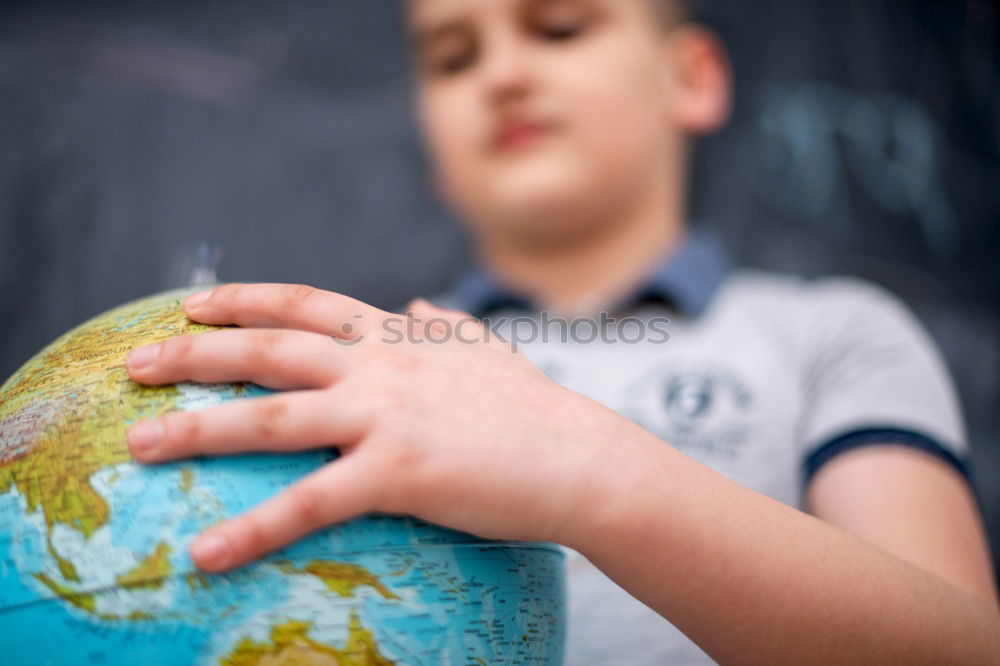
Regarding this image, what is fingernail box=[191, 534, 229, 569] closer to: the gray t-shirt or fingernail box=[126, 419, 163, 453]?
fingernail box=[126, 419, 163, 453]

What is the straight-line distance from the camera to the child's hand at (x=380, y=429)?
58 centimetres

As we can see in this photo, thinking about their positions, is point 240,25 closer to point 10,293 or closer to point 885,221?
point 10,293

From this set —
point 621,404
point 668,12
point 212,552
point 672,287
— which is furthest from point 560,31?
point 212,552

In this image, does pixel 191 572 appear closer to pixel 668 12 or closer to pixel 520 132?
pixel 520 132

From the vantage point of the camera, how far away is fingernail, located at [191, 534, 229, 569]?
57cm

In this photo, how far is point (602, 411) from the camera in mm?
668

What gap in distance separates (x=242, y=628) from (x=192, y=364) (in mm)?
190

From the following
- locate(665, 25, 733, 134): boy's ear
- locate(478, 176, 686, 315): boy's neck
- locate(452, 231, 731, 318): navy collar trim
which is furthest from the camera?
locate(665, 25, 733, 134): boy's ear

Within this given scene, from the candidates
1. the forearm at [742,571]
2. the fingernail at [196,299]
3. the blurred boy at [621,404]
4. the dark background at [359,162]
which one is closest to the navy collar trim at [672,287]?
the blurred boy at [621,404]

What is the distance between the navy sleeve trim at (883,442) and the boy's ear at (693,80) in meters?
0.73

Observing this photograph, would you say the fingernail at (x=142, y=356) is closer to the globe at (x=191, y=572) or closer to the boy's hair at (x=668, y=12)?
the globe at (x=191, y=572)

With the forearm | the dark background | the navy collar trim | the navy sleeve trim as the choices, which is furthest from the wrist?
the dark background

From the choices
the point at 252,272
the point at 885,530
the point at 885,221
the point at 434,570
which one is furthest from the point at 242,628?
the point at 885,221

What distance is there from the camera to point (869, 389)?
1100 millimetres
